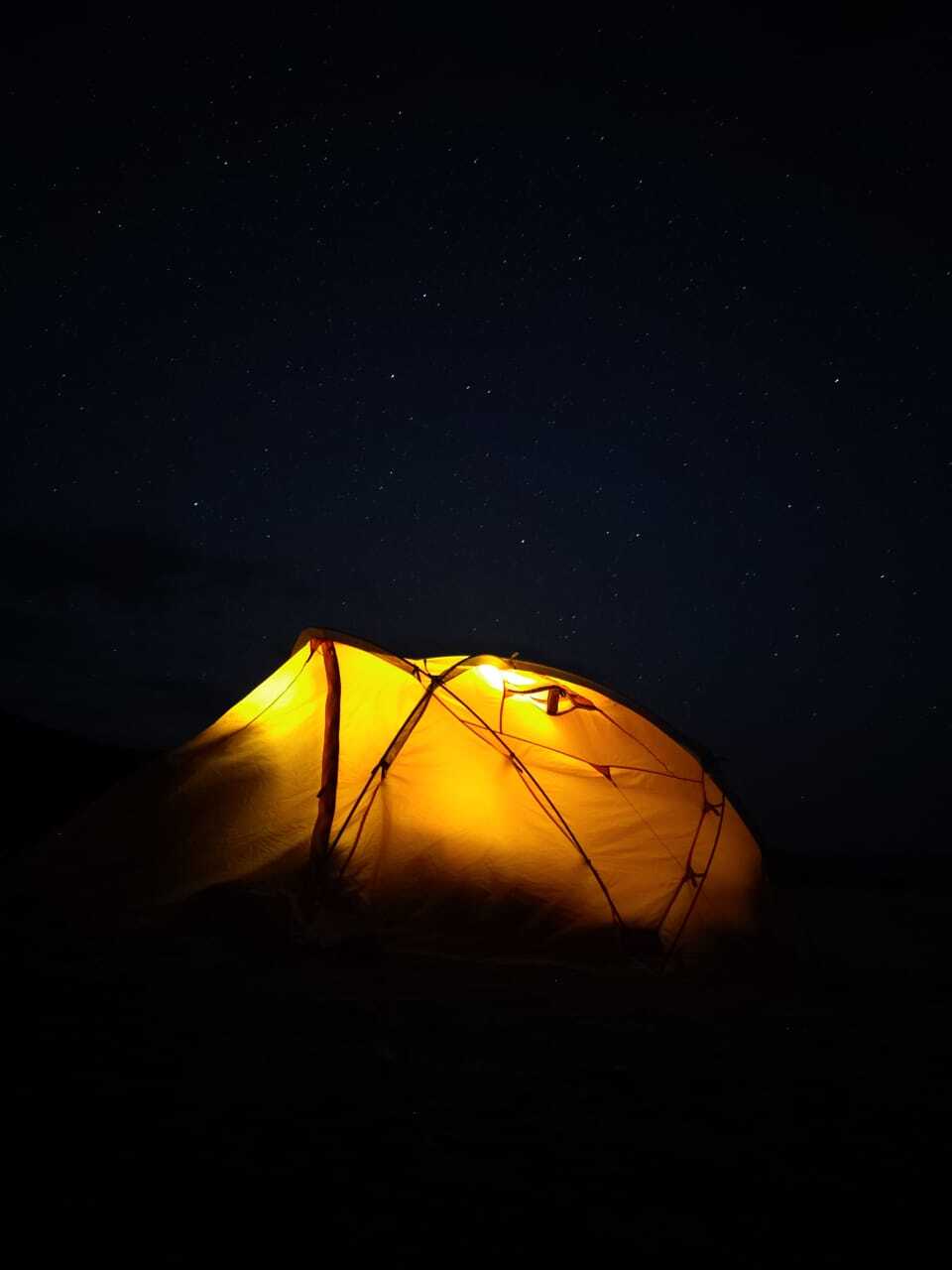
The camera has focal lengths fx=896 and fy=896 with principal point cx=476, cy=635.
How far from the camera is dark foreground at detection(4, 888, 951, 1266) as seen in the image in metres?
2.73

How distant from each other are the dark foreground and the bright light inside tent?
8.43 ft

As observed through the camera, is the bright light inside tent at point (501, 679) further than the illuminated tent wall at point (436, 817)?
Yes

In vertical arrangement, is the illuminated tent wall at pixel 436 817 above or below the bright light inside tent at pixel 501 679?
below

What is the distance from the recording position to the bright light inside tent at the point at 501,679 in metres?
8.07

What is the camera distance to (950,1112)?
4.17 meters

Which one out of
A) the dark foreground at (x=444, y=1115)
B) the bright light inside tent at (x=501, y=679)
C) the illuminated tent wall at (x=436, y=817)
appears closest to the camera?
the dark foreground at (x=444, y=1115)

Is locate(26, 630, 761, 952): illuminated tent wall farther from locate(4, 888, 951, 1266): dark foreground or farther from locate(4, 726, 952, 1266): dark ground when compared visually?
locate(4, 888, 951, 1266): dark foreground

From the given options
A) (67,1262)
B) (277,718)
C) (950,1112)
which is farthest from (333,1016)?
(277,718)

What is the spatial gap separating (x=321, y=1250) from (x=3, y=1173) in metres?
1.12

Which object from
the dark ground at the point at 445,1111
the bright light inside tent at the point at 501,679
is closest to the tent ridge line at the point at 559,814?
the bright light inside tent at the point at 501,679

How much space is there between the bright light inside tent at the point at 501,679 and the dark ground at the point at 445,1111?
250cm

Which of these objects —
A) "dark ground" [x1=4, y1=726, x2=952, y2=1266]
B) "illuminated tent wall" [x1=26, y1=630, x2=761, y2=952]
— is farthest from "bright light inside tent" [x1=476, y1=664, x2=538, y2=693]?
"dark ground" [x1=4, y1=726, x2=952, y2=1266]

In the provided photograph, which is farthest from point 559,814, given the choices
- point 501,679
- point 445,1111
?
point 445,1111

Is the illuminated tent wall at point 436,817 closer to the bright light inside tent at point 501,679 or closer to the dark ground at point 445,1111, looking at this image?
the bright light inside tent at point 501,679
